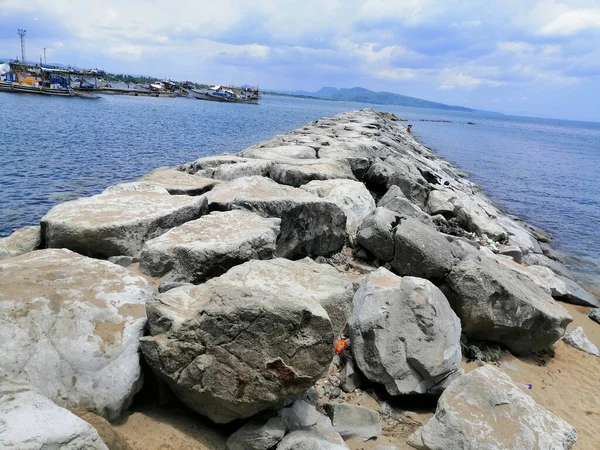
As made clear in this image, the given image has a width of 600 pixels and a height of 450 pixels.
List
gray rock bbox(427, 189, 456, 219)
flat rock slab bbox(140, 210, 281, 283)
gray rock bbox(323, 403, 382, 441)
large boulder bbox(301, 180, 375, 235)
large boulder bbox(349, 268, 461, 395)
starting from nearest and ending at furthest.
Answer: gray rock bbox(323, 403, 382, 441)
flat rock slab bbox(140, 210, 281, 283)
large boulder bbox(349, 268, 461, 395)
large boulder bbox(301, 180, 375, 235)
gray rock bbox(427, 189, 456, 219)

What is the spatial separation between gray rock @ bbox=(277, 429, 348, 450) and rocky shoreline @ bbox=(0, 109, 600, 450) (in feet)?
0.05

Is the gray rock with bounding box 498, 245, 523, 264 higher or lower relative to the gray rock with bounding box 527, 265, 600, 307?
higher

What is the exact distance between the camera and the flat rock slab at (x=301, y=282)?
4137 mm

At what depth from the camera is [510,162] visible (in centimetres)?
3494

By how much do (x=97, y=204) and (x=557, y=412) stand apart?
20.4 ft

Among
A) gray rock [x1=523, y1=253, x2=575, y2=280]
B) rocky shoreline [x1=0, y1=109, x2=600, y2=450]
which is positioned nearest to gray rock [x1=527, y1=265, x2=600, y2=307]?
gray rock [x1=523, y1=253, x2=575, y2=280]

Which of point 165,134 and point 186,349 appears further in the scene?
point 165,134

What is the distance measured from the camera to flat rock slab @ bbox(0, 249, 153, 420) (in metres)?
3.20

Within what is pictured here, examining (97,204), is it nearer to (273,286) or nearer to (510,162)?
(273,286)

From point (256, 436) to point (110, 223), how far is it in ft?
9.27

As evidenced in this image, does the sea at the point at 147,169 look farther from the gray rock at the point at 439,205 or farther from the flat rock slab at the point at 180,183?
the flat rock slab at the point at 180,183

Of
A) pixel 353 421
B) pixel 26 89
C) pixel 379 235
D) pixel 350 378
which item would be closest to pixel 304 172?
pixel 379 235

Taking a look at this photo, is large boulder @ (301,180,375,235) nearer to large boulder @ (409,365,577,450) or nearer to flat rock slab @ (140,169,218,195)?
Answer: flat rock slab @ (140,169,218,195)

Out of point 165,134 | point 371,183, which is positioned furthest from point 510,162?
point 371,183
